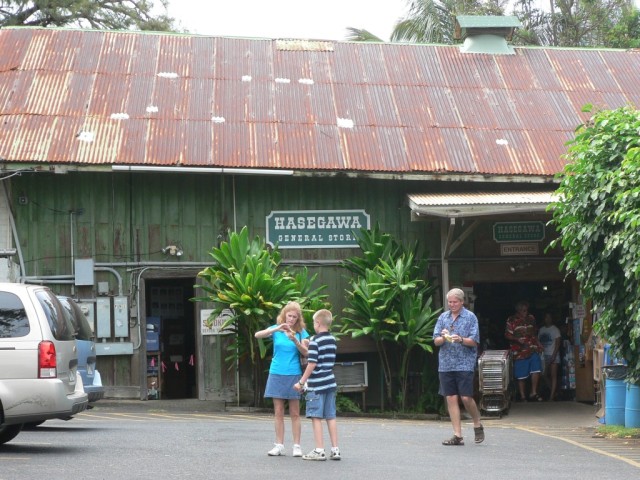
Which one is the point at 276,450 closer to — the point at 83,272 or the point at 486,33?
the point at 83,272

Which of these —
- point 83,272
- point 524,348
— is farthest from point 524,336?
point 83,272

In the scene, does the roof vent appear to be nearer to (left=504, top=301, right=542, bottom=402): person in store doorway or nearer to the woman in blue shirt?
(left=504, top=301, right=542, bottom=402): person in store doorway

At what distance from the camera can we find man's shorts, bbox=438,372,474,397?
1255cm

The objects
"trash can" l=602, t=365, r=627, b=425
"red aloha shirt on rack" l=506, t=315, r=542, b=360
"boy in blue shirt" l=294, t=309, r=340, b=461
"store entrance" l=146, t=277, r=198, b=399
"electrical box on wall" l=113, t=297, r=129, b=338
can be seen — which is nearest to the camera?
"boy in blue shirt" l=294, t=309, r=340, b=461

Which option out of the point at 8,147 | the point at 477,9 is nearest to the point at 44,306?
the point at 8,147

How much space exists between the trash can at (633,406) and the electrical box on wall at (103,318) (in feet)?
28.9

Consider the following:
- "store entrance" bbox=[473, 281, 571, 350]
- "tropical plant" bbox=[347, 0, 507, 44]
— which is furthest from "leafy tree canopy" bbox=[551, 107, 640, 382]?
"tropical plant" bbox=[347, 0, 507, 44]

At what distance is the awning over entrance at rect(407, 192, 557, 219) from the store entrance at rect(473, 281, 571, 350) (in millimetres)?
3860

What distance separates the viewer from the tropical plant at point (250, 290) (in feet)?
58.5

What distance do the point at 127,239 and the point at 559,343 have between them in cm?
804

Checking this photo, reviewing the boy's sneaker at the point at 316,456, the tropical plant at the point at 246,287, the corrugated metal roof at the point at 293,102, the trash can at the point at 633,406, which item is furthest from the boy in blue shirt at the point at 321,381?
the corrugated metal roof at the point at 293,102

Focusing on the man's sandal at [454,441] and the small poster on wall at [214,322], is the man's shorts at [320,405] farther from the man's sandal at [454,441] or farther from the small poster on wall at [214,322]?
the small poster on wall at [214,322]

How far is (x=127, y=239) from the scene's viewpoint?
1948cm

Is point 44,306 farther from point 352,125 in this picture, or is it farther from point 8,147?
point 352,125
